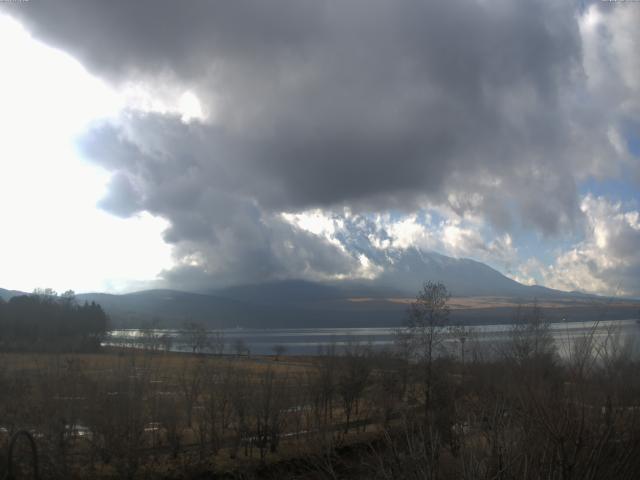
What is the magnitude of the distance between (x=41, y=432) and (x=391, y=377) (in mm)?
36863

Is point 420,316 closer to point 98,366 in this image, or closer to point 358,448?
point 358,448

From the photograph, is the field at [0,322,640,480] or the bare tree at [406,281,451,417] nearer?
the field at [0,322,640,480]

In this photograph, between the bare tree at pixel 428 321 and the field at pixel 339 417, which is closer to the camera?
the field at pixel 339 417

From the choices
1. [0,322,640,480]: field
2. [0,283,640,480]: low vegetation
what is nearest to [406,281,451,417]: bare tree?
[0,283,640,480]: low vegetation

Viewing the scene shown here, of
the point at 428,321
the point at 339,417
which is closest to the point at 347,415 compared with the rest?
the point at 339,417

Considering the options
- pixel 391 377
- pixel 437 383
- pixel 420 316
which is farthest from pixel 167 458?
pixel 420 316

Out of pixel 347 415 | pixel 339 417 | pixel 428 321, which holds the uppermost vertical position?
pixel 428 321

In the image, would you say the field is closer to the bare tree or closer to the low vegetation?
the low vegetation

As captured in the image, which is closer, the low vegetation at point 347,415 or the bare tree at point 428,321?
the low vegetation at point 347,415

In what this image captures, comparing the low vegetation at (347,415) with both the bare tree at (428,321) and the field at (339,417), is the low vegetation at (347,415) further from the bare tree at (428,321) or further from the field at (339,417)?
the bare tree at (428,321)

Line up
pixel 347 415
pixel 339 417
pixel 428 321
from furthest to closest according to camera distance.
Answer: pixel 428 321 → pixel 339 417 → pixel 347 415

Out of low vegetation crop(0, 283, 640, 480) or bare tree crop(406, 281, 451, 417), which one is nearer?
low vegetation crop(0, 283, 640, 480)

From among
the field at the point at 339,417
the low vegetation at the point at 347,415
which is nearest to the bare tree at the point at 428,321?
the low vegetation at the point at 347,415

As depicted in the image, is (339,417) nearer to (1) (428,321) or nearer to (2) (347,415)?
(2) (347,415)
